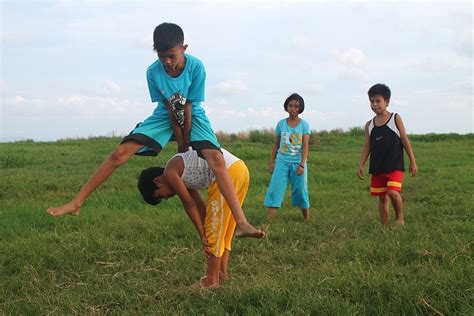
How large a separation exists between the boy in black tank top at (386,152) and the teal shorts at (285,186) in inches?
36.3

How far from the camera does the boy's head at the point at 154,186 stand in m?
4.19

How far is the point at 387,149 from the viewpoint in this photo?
636 centimetres

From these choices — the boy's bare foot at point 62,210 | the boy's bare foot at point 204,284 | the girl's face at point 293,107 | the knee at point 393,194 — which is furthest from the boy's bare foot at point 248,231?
the girl's face at point 293,107

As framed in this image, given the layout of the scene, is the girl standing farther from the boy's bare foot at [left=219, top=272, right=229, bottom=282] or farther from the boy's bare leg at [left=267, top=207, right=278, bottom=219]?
the boy's bare foot at [left=219, top=272, right=229, bottom=282]

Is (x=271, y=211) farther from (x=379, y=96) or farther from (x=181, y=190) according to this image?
(x=181, y=190)

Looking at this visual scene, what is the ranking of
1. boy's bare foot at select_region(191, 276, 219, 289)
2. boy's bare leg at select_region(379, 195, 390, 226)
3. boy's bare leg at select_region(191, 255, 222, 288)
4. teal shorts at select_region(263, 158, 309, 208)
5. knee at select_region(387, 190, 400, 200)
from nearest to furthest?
boy's bare foot at select_region(191, 276, 219, 289) → boy's bare leg at select_region(191, 255, 222, 288) → knee at select_region(387, 190, 400, 200) → boy's bare leg at select_region(379, 195, 390, 226) → teal shorts at select_region(263, 158, 309, 208)

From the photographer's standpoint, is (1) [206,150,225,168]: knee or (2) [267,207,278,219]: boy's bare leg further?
(2) [267,207,278,219]: boy's bare leg

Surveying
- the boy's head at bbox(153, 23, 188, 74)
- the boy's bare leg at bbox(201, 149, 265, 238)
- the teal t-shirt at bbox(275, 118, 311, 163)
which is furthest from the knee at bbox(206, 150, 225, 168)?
the teal t-shirt at bbox(275, 118, 311, 163)

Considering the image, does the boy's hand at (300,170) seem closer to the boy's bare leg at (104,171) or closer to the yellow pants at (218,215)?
the yellow pants at (218,215)

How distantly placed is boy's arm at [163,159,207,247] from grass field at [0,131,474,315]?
51cm

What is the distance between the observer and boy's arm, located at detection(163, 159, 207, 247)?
13.3 ft

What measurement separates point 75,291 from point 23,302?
0.38 m

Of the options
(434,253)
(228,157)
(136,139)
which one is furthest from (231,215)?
(434,253)

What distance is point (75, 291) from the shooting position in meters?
4.10
